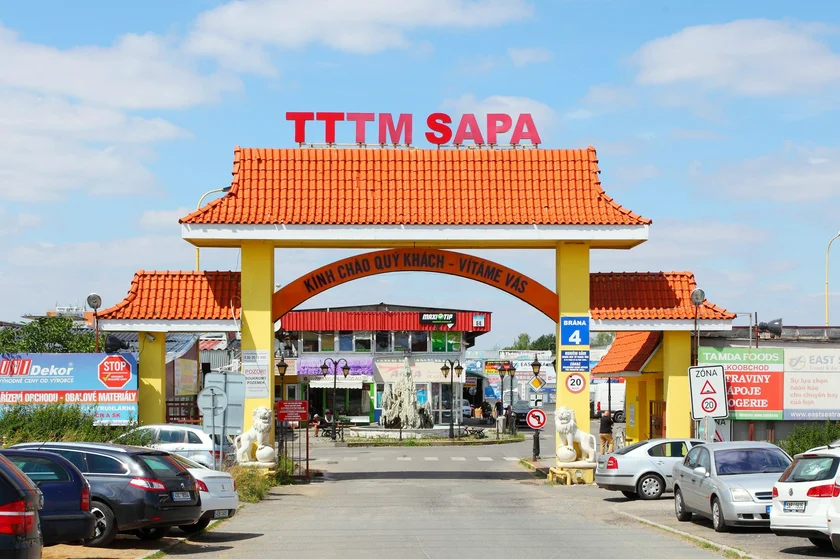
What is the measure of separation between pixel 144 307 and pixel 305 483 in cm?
675

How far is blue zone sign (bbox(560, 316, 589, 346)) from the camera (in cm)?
3005

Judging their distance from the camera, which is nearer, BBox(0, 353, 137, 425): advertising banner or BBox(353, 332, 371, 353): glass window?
BBox(0, 353, 137, 425): advertising banner

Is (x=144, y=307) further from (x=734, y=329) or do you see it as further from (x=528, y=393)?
A: (x=528, y=393)

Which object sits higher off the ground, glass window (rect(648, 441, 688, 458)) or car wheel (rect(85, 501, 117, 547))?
glass window (rect(648, 441, 688, 458))

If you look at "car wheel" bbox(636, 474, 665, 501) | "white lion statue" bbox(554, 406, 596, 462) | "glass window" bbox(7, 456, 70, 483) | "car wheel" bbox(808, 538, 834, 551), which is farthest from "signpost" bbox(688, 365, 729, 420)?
"glass window" bbox(7, 456, 70, 483)

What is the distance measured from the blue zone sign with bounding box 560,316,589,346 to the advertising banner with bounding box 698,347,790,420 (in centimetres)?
387

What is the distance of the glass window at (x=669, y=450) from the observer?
2542 centimetres

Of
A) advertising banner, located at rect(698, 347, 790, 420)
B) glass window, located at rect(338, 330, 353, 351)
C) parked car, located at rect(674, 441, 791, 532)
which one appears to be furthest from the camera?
glass window, located at rect(338, 330, 353, 351)

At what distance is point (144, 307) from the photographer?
98.8 feet

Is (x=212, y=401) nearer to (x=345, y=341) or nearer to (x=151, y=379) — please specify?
(x=151, y=379)

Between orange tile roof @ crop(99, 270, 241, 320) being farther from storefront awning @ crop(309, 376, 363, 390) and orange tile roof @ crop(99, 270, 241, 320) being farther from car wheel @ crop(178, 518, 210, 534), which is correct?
storefront awning @ crop(309, 376, 363, 390)

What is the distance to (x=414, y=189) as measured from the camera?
30.6m

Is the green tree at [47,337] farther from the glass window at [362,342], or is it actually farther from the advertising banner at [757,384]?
the glass window at [362,342]

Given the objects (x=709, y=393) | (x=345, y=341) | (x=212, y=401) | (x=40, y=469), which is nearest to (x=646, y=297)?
(x=709, y=393)
